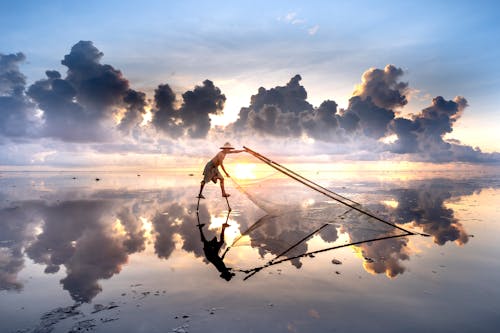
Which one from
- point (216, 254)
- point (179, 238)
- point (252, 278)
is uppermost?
point (252, 278)

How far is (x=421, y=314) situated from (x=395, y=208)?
1606 centimetres

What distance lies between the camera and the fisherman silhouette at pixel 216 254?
8.12 m

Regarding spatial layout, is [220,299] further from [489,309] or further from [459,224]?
[459,224]

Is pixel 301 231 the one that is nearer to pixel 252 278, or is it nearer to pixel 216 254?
pixel 216 254

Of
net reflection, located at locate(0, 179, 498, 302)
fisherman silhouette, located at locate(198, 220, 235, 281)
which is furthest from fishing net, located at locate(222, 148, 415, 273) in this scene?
fisherman silhouette, located at locate(198, 220, 235, 281)

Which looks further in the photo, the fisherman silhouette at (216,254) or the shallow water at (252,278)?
the fisherman silhouette at (216,254)

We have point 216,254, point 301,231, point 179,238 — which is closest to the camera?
point 216,254

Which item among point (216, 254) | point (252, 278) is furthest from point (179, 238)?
point (252, 278)

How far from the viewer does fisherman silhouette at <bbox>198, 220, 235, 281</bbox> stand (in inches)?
320

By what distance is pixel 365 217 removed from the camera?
1670cm

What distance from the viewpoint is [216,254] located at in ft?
33.0

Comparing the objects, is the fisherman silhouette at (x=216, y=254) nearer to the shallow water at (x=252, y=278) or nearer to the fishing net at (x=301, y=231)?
the shallow water at (x=252, y=278)

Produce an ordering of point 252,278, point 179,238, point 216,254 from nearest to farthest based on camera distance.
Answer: point 252,278
point 216,254
point 179,238

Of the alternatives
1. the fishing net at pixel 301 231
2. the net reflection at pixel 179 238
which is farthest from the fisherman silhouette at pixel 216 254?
the fishing net at pixel 301 231
